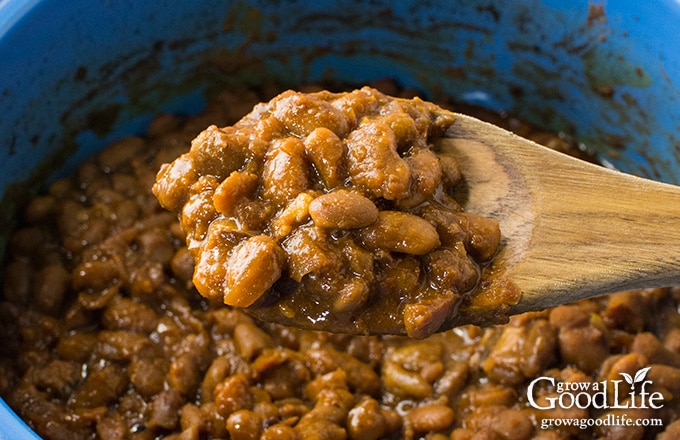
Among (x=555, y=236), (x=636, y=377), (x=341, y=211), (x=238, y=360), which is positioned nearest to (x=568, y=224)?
(x=555, y=236)

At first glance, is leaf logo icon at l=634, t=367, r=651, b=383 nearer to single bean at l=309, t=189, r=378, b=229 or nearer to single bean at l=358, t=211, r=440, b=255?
single bean at l=358, t=211, r=440, b=255

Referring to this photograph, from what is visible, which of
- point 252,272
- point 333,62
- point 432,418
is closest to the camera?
point 252,272

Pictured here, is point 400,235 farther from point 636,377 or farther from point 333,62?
point 333,62

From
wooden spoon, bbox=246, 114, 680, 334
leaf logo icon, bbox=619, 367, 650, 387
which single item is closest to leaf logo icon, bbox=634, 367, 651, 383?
leaf logo icon, bbox=619, 367, 650, 387

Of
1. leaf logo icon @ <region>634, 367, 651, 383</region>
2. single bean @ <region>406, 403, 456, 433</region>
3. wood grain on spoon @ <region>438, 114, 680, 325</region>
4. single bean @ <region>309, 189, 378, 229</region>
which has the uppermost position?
single bean @ <region>309, 189, 378, 229</region>

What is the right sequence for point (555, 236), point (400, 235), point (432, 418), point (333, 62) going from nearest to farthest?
point (400, 235), point (555, 236), point (432, 418), point (333, 62)

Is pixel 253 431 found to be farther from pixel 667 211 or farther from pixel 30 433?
pixel 667 211

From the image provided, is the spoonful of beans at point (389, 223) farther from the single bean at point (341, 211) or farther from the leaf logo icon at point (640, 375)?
the leaf logo icon at point (640, 375)

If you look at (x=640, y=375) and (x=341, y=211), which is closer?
(x=341, y=211)
